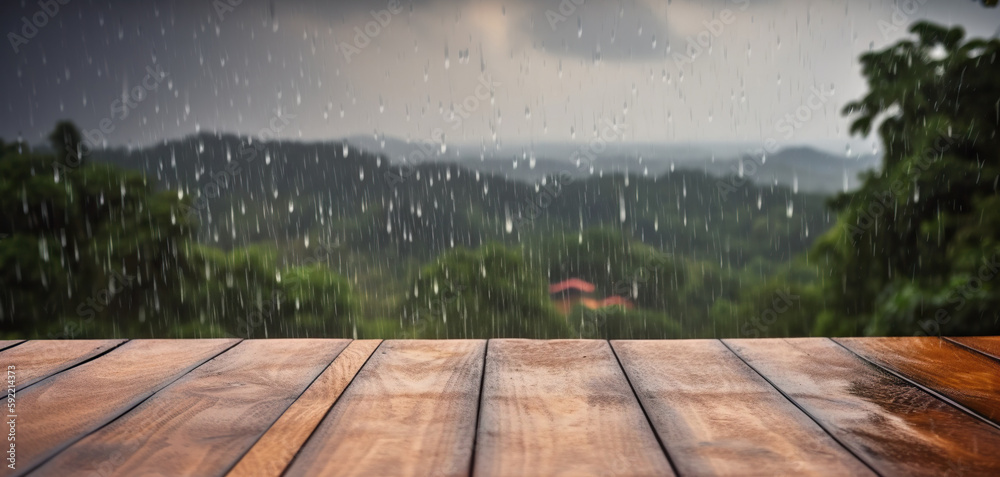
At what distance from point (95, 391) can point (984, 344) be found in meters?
1.56

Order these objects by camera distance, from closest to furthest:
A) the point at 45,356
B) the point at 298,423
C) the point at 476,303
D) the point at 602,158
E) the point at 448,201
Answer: the point at 298,423 < the point at 45,356 < the point at 476,303 < the point at 448,201 < the point at 602,158

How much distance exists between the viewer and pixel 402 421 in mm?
861

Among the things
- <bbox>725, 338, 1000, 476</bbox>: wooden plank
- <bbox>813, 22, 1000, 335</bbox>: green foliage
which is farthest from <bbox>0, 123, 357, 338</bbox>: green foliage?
<bbox>725, 338, 1000, 476</bbox>: wooden plank

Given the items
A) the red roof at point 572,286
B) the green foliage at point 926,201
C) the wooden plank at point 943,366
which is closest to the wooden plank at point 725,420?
the wooden plank at point 943,366

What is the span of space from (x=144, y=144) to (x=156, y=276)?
4.52 feet

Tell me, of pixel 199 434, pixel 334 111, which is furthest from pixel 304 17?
pixel 199 434

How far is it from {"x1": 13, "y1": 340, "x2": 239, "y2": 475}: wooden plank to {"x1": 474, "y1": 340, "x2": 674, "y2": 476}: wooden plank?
520 mm

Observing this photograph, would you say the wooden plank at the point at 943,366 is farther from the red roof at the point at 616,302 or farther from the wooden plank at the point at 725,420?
the red roof at the point at 616,302

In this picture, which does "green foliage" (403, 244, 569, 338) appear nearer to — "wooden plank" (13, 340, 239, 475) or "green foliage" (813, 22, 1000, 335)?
"green foliage" (813, 22, 1000, 335)

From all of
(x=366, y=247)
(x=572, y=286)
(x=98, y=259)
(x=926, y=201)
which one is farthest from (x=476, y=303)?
(x=926, y=201)

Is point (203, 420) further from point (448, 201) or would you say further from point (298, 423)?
point (448, 201)

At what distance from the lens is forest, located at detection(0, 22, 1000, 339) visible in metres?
5.98

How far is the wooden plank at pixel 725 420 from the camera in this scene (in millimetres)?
724

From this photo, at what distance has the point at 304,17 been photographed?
6.97 meters
